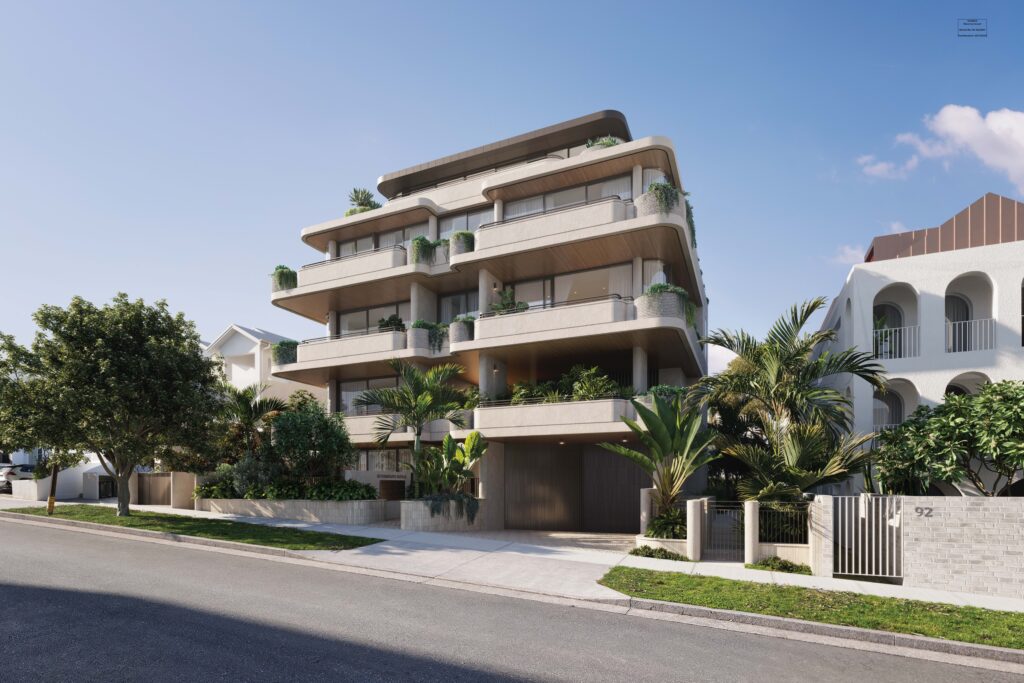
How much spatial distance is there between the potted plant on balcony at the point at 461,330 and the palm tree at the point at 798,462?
35.0 ft

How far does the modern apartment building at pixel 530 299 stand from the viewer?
69.7ft

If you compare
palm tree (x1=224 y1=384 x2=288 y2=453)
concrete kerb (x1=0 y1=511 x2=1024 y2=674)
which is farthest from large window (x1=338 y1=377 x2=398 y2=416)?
concrete kerb (x1=0 y1=511 x2=1024 y2=674)

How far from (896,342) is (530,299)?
13.2 meters

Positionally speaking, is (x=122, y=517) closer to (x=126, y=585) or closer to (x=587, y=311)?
(x=126, y=585)

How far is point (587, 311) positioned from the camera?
21.0 m

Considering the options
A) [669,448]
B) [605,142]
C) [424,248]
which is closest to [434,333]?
[424,248]

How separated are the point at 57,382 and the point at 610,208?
18134 millimetres

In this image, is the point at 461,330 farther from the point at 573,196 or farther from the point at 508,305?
the point at 573,196

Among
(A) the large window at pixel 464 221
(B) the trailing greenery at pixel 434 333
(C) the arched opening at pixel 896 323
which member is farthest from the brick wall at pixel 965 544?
(A) the large window at pixel 464 221

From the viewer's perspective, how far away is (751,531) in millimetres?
14992

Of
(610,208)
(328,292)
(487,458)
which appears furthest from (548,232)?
(328,292)

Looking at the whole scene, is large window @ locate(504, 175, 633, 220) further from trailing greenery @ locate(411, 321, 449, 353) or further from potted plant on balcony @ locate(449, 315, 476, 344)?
trailing greenery @ locate(411, 321, 449, 353)

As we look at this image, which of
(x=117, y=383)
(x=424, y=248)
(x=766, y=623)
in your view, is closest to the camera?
(x=766, y=623)

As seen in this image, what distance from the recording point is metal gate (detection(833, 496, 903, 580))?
13633 mm
